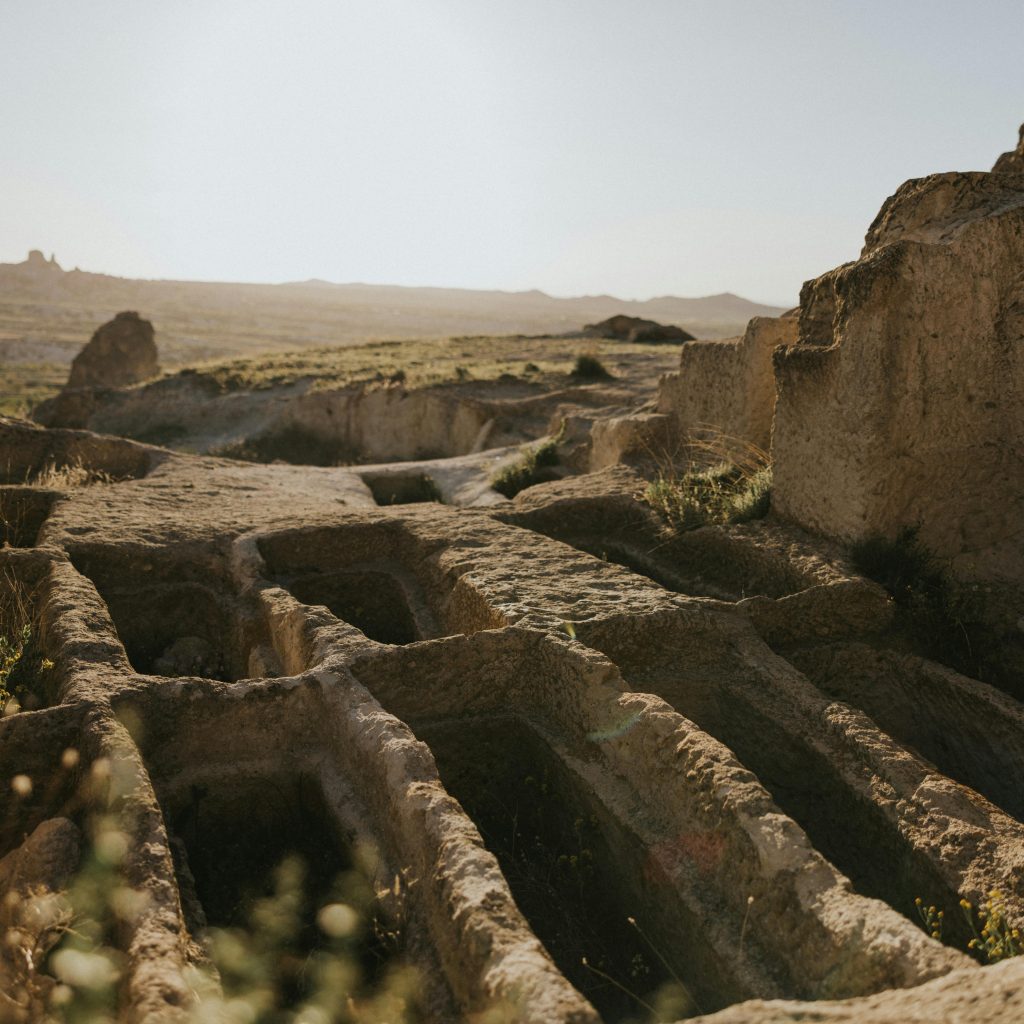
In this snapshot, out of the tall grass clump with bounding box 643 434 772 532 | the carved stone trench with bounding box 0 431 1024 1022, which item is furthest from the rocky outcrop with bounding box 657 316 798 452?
the carved stone trench with bounding box 0 431 1024 1022

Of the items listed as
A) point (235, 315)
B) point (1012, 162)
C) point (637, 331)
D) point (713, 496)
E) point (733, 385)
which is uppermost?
point (235, 315)

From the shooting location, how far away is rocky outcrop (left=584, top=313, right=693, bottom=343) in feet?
83.9

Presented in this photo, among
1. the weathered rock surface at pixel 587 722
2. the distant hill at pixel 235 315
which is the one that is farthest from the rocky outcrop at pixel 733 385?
the distant hill at pixel 235 315

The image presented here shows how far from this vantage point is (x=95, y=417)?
61.4ft

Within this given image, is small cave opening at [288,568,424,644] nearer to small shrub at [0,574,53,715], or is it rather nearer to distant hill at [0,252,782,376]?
small shrub at [0,574,53,715]

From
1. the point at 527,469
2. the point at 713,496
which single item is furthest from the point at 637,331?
the point at 713,496

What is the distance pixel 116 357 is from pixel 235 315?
2820 inches

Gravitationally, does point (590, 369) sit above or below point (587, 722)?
above

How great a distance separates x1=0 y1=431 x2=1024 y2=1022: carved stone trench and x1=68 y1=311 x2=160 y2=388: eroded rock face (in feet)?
67.6

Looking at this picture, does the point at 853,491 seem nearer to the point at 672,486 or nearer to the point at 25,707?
the point at 672,486

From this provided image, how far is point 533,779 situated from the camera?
400 cm

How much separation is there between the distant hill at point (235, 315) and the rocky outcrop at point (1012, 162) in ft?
86.4

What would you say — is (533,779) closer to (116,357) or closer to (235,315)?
(116,357)

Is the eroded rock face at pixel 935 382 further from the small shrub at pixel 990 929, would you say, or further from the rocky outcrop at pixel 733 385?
the small shrub at pixel 990 929
